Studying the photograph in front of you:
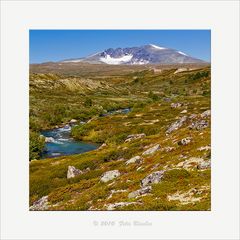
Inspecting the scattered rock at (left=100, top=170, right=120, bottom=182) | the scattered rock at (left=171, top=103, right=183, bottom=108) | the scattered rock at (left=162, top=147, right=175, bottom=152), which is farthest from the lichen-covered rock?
the scattered rock at (left=171, top=103, right=183, bottom=108)

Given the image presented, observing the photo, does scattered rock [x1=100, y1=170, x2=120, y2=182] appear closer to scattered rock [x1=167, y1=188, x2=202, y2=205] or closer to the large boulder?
A: the large boulder

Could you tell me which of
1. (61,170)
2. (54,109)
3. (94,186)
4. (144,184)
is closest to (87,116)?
(54,109)

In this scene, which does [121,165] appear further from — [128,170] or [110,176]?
[110,176]

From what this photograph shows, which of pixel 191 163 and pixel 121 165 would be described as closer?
pixel 191 163

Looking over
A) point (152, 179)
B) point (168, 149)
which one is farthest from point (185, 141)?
point (152, 179)

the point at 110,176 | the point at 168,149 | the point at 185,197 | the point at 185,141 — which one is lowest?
the point at 185,197

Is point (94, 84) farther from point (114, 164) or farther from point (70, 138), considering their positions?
point (114, 164)

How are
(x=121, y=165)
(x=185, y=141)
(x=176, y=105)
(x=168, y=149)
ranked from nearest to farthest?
(x=185, y=141), (x=168, y=149), (x=121, y=165), (x=176, y=105)
